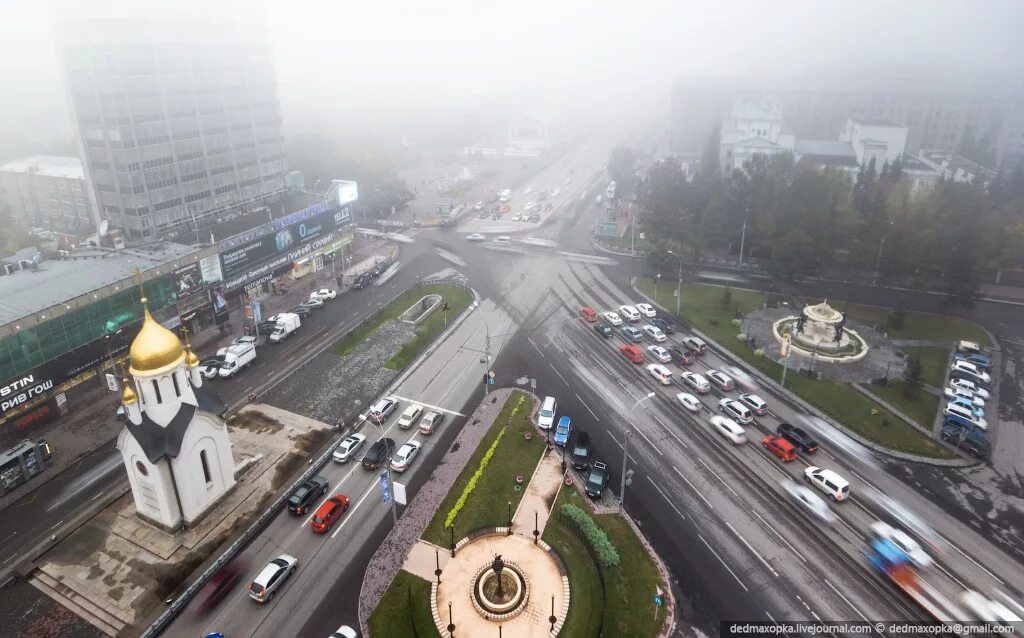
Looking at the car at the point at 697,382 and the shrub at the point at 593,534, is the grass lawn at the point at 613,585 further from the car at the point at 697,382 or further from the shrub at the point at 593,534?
the car at the point at 697,382

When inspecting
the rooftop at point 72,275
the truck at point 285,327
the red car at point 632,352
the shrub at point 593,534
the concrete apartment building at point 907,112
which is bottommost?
the shrub at point 593,534

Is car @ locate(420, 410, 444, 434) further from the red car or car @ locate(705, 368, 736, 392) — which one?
car @ locate(705, 368, 736, 392)

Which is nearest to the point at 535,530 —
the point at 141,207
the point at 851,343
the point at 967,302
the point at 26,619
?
the point at 26,619

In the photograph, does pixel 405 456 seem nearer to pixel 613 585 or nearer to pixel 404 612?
pixel 404 612

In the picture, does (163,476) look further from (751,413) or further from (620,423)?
(751,413)

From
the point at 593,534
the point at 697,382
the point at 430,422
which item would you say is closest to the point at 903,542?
the point at 593,534

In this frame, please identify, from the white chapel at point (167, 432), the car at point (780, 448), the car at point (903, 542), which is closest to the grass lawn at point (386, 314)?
the white chapel at point (167, 432)
